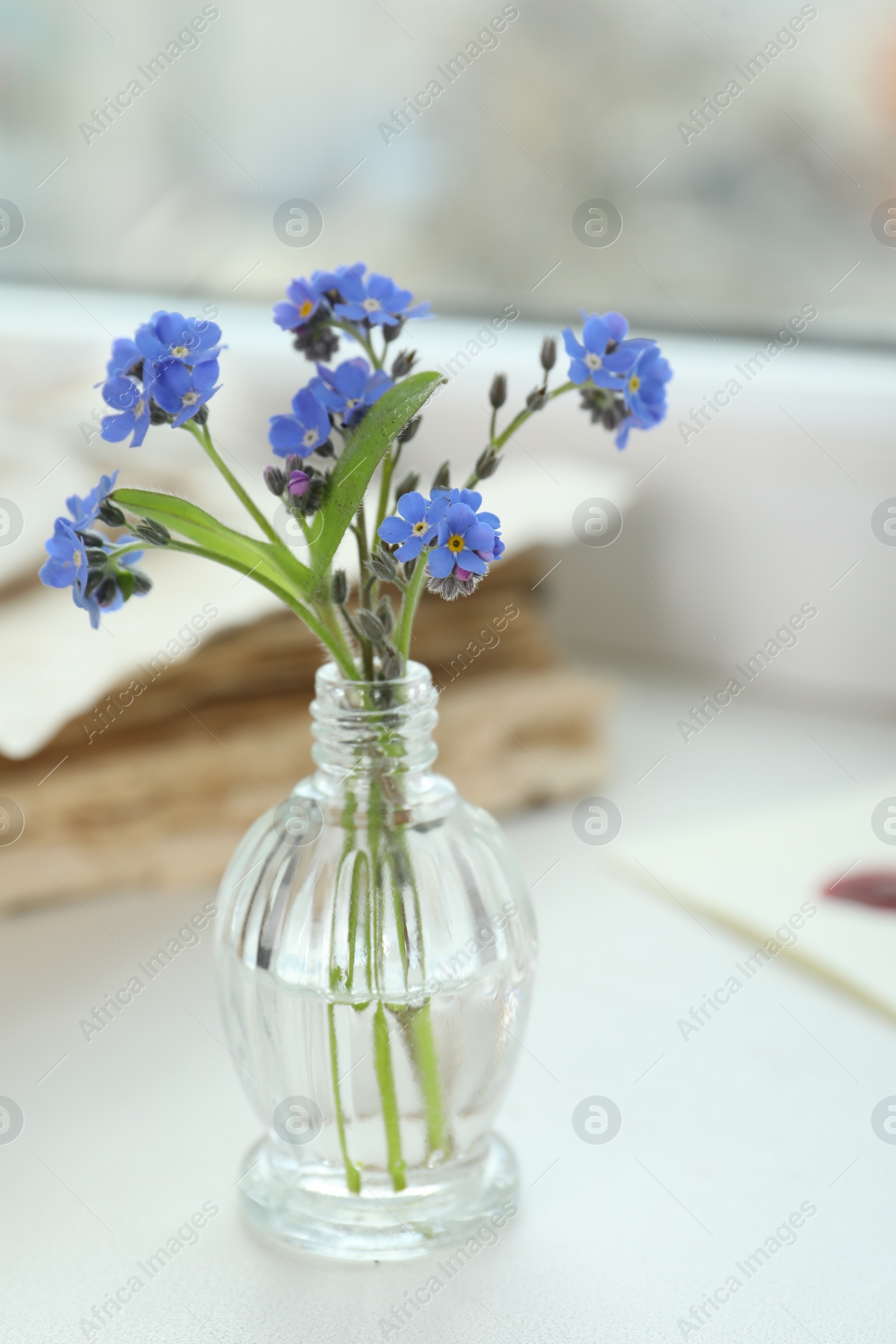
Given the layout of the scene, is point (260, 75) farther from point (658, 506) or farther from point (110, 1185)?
point (110, 1185)

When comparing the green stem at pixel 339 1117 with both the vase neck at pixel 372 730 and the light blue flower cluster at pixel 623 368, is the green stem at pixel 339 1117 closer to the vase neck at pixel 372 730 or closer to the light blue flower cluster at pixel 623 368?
the vase neck at pixel 372 730

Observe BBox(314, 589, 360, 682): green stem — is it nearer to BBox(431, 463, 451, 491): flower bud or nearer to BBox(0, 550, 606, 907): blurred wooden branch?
BBox(431, 463, 451, 491): flower bud

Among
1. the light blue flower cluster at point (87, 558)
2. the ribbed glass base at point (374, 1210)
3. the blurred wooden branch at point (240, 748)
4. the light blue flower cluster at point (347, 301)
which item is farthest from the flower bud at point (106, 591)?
the blurred wooden branch at point (240, 748)

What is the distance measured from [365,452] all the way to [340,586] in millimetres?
46

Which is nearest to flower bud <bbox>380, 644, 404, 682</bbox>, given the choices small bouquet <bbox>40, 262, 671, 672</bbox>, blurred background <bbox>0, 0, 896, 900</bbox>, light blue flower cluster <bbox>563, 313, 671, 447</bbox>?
small bouquet <bbox>40, 262, 671, 672</bbox>

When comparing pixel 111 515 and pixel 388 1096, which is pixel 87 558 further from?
pixel 388 1096

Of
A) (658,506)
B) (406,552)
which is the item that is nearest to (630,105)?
(658,506)

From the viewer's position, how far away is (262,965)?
1.63ft

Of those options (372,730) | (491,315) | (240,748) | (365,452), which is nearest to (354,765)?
(372,730)

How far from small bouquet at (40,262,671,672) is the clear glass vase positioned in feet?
0.13

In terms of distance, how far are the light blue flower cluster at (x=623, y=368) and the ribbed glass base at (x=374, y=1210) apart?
0.28 meters

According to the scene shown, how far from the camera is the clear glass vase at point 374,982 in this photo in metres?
0.48

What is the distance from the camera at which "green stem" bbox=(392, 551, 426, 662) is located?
1.49ft

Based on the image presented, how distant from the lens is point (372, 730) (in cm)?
48
